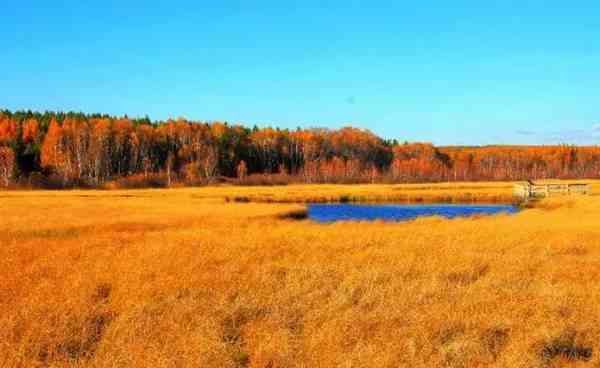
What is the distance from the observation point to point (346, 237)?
72.9 feet

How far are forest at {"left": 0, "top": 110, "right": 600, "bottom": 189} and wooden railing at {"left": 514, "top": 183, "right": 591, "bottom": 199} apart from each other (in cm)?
5523

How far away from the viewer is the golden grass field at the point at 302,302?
8.44 meters

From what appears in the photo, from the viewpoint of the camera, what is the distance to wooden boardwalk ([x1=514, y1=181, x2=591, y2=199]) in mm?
54250

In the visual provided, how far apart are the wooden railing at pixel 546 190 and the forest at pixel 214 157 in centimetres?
5523

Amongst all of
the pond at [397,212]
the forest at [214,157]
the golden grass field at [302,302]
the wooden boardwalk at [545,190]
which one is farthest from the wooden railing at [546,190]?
the forest at [214,157]

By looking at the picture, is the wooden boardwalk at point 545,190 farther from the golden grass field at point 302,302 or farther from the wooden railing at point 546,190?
the golden grass field at point 302,302

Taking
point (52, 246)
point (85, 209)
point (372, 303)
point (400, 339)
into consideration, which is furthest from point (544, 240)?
point (85, 209)

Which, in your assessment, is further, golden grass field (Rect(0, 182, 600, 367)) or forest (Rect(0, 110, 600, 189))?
forest (Rect(0, 110, 600, 189))

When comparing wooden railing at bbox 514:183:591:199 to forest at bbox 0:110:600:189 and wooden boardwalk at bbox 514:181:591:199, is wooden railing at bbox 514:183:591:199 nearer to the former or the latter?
wooden boardwalk at bbox 514:181:591:199

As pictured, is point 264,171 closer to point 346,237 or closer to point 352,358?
point 346,237

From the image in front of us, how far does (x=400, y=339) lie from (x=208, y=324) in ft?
10.6

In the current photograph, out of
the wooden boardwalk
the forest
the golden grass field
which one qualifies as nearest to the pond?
the wooden boardwalk

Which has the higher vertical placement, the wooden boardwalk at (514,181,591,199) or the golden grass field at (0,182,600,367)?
the wooden boardwalk at (514,181,591,199)

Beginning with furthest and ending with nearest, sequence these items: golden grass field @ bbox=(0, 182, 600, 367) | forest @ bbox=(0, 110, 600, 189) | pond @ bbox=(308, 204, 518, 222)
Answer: forest @ bbox=(0, 110, 600, 189) → pond @ bbox=(308, 204, 518, 222) → golden grass field @ bbox=(0, 182, 600, 367)
